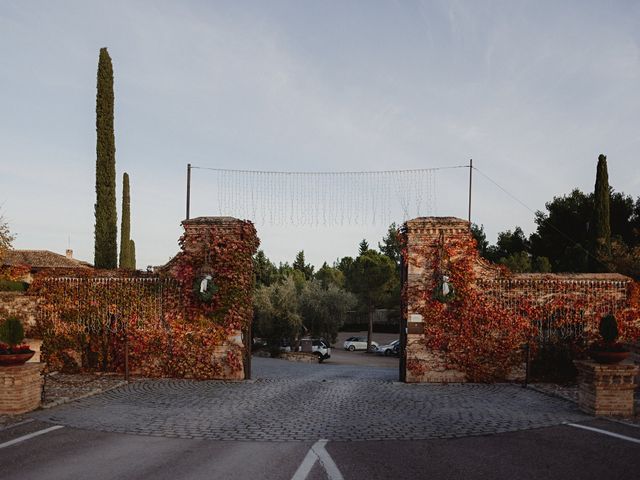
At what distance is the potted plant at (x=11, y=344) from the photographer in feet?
26.0

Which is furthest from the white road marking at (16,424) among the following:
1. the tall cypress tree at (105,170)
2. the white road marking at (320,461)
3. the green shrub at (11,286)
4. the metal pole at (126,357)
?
the tall cypress tree at (105,170)

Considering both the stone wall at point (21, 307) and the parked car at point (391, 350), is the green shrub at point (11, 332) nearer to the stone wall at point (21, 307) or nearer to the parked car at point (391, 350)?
the stone wall at point (21, 307)

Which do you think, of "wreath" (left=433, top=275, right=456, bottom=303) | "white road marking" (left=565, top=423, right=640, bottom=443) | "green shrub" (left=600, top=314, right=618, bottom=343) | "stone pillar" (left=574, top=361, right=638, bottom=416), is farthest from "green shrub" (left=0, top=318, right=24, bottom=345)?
"green shrub" (left=600, top=314, right=618, bottom=343)

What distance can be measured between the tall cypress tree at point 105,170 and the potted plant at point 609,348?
17160 millimetres

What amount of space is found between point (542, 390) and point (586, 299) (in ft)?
8.96

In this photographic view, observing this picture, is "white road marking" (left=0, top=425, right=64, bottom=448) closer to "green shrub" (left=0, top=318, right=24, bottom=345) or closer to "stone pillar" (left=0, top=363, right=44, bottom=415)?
"stone pillar" (left=0, top=363, right=44, bottom=415)

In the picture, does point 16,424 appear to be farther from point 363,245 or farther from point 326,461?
point 363,245

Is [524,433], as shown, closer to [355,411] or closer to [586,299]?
[355,411]

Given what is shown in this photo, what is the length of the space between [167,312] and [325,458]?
780 cm

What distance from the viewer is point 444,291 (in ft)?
38.1

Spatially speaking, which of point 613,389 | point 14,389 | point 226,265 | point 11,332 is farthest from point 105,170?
point 613,389

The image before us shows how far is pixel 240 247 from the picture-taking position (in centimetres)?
1235

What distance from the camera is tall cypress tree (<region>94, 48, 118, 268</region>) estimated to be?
755 inches

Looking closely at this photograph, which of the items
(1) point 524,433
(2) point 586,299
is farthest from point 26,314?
(2) point 586,299
